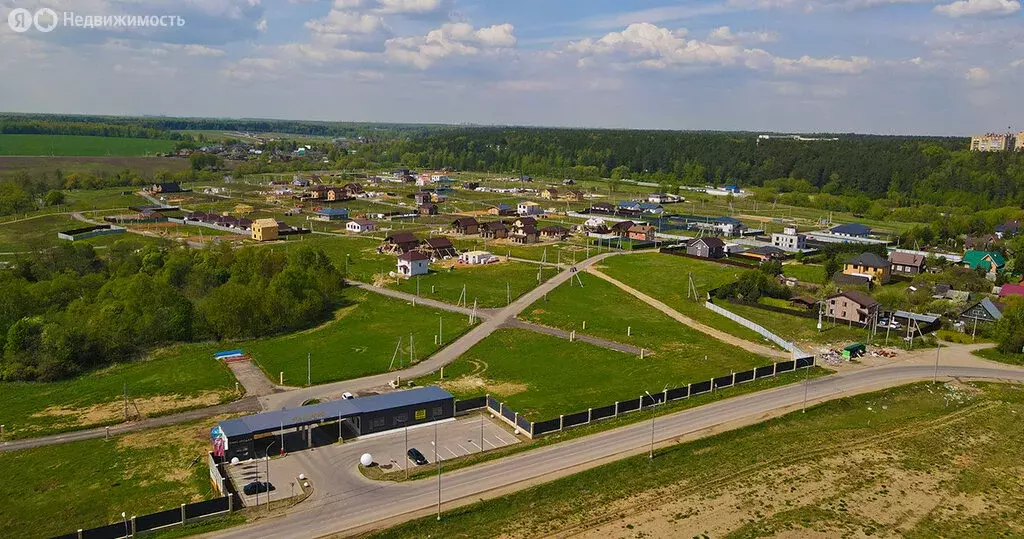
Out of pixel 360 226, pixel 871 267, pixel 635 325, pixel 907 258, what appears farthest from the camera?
pixel 360 226

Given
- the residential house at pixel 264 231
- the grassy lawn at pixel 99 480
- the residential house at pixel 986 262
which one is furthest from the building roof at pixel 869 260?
the residential house at pixel 264 231

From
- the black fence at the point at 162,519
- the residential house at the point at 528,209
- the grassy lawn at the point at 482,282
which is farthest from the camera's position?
the residential house at the point at 528,209

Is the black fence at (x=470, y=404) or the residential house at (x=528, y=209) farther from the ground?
the residential house at (x=528, y=209)

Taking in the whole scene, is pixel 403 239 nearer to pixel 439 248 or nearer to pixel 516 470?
pixel 439 248

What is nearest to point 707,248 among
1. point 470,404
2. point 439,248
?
point 439,248

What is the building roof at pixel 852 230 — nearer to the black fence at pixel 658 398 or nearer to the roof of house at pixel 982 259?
the roof of house at pixel 982 259

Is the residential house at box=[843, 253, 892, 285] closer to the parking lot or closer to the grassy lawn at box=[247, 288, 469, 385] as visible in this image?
the grassy lawn at box=[247, 288, 469, 385]
